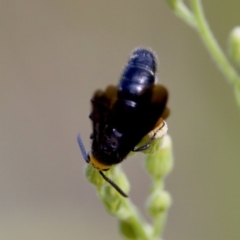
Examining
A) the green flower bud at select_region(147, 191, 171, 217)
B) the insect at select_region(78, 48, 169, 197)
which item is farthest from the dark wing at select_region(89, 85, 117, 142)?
the green flower bud at select_region(147, 191, 171, 217)

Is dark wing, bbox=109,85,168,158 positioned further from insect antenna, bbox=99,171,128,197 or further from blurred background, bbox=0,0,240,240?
blurred background, bbox=0,0,240,240

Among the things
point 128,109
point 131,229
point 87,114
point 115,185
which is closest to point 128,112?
point 128,109

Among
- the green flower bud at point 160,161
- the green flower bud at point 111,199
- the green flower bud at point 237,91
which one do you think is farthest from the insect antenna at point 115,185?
the green flower bud at point 237,91

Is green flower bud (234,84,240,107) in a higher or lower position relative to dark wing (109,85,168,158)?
lower

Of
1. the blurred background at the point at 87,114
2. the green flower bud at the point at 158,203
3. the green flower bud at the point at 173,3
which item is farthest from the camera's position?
the blurred background at the point at 87,114

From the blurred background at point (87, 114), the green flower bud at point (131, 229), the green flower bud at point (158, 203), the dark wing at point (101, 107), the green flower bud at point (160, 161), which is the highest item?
the blurred background at point (87, 114)

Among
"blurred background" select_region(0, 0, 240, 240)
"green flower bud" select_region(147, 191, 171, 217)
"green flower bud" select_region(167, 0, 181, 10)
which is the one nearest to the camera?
"green flower bud" select_region(167, 0, 181, 10)

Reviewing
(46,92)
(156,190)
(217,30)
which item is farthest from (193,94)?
(156,190)

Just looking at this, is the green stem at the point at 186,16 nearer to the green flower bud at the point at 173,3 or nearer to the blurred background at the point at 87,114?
the green flower bud at the point at 173,3
